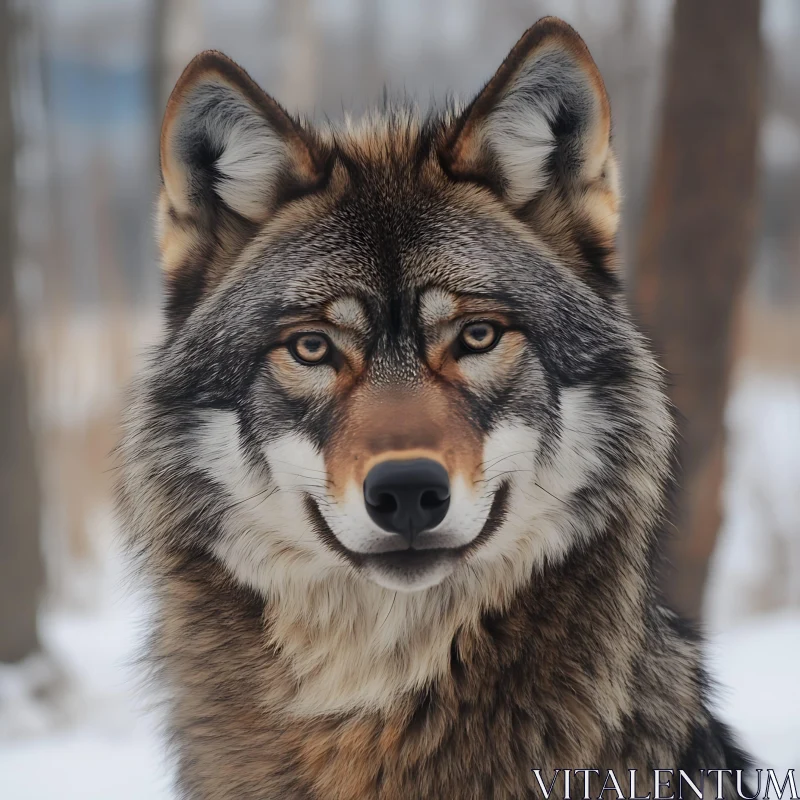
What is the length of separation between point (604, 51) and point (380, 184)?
13760mm

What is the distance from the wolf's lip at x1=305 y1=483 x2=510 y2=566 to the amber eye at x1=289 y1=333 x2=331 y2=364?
36cm

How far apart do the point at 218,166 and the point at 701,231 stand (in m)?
3.76

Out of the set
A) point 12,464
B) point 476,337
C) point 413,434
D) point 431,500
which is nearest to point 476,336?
point 476,337

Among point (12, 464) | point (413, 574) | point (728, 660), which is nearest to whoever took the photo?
point (413, 574)

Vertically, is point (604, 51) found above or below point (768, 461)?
above

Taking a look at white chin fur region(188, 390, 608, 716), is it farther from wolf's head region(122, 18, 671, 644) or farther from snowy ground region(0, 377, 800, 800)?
snowy ground region(0, 377, 800, 800)

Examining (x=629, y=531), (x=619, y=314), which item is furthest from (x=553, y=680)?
(x=619, y=314)

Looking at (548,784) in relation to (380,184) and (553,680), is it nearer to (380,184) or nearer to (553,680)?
(553,680)

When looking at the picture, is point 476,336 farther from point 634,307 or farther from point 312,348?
point 634,307

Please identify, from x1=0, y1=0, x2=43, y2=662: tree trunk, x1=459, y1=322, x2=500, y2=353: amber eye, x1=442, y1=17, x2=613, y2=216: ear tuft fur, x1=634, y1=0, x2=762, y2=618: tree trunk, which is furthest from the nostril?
x1=0, y1=0, x2=43, y2=662: tree trunk

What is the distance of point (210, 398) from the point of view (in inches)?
97.1

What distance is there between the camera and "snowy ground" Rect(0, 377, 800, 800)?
397cm

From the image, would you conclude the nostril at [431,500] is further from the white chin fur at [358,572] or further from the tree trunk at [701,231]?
the tree trunk at [701,231]

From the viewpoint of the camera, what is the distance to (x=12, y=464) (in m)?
6.88
